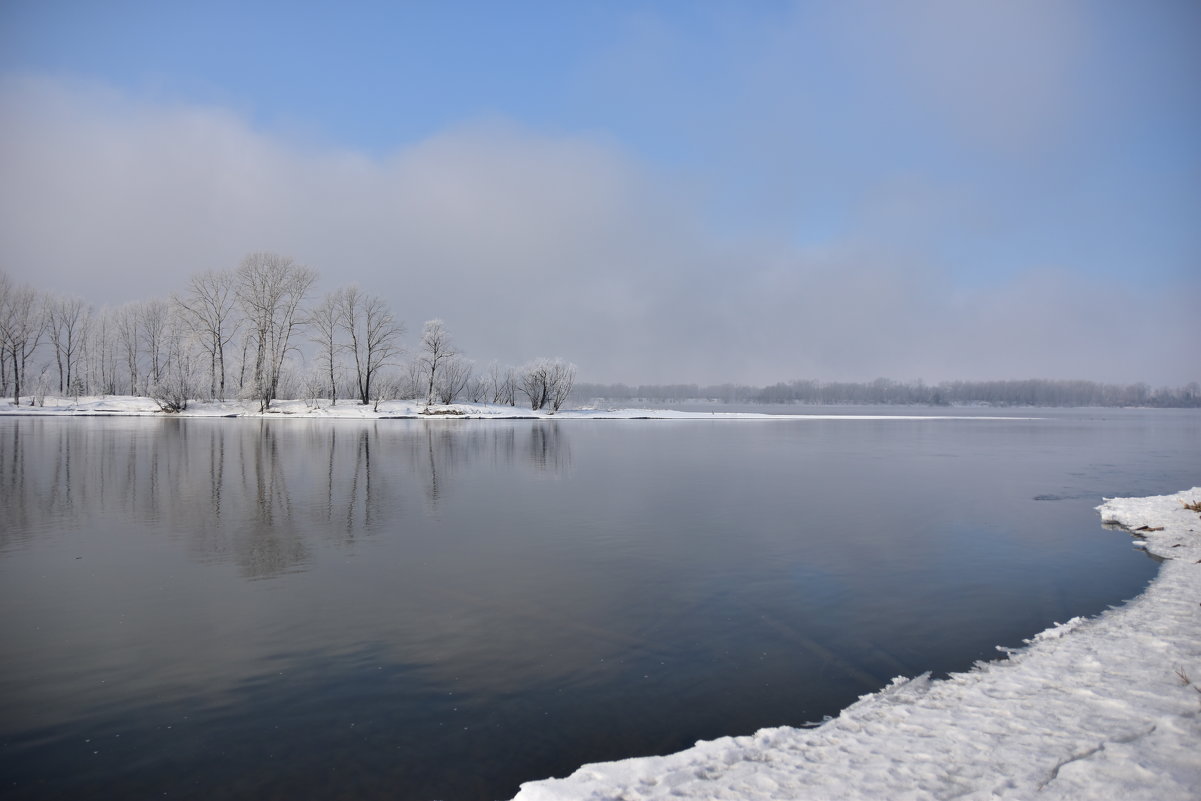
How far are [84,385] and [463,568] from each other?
85.7 m

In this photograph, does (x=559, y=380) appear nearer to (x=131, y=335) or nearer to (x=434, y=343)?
(x=434, y=343)

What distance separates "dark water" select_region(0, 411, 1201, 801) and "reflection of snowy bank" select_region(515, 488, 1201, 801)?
1.59 feet

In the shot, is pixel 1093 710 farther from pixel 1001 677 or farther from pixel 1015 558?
pixel 1015 558

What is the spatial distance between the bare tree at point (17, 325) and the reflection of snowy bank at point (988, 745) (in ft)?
265

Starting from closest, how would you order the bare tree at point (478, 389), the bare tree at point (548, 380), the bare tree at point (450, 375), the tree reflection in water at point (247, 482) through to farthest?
1. the tree reflection in water at point (247, 482)
2. the bare tree at point (548, 380)
3. the bare tree at point (450, 375)
4. the bare tree at point (478, 389)

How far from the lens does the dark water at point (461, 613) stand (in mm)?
5234

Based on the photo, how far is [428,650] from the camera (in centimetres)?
716

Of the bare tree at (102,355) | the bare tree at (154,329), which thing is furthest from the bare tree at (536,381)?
the bare tree at (102,355)

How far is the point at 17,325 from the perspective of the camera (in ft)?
217

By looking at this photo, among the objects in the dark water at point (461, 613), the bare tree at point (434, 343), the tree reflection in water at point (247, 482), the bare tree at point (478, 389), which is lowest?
the dark water at point (461, 613)

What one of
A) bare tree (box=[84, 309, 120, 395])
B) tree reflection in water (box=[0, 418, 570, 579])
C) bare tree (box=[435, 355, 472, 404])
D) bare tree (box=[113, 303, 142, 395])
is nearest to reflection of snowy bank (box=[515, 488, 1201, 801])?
tree reflection in water (box=[0, 418, 570, 579])

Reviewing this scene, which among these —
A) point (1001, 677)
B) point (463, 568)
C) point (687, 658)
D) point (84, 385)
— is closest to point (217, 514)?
point (463, 568)

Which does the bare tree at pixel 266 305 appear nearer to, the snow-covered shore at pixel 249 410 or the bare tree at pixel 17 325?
the snow-covered shore at pixel 249 410

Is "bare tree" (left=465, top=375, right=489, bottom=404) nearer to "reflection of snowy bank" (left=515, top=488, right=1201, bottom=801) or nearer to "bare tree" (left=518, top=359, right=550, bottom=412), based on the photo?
"bare tree" (left=518, top=359, right=550, bottom=412)
